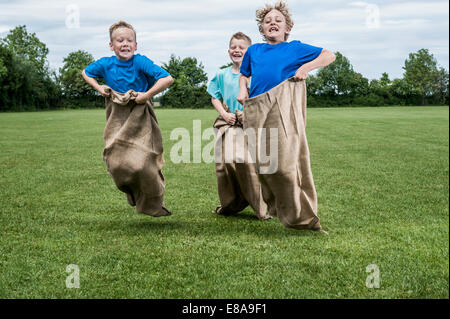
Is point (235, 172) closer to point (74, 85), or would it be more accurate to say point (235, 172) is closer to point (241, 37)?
point (241, 37)

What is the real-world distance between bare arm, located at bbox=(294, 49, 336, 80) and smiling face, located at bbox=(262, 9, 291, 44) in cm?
44

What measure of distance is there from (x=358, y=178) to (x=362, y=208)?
2797 mm

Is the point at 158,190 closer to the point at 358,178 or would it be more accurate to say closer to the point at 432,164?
the point at 358,178

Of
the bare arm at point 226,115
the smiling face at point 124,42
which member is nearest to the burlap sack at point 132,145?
the smiling face at point 124,42

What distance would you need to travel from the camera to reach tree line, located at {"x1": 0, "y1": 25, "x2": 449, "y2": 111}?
63.2m

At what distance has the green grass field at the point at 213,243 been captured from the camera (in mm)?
4223

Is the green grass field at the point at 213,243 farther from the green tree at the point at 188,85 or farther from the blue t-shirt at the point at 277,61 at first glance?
the green tree at the point at 188,85

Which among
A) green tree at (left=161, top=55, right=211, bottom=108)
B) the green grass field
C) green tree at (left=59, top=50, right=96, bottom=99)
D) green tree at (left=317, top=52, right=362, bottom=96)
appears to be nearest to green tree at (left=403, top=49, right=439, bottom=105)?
green tree at (left=317, top=52, right=362, bottom=96)

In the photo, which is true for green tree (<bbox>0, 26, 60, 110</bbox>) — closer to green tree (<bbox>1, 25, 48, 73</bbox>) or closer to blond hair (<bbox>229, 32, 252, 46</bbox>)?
green tree (<bbox>1, 25, 48, 73</bbox>)

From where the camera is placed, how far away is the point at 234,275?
4473 millimetres

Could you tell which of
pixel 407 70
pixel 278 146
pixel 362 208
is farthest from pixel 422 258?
pixel 407 70

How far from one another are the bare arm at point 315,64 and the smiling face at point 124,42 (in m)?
1.82

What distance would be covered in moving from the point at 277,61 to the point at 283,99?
389 millimetres
